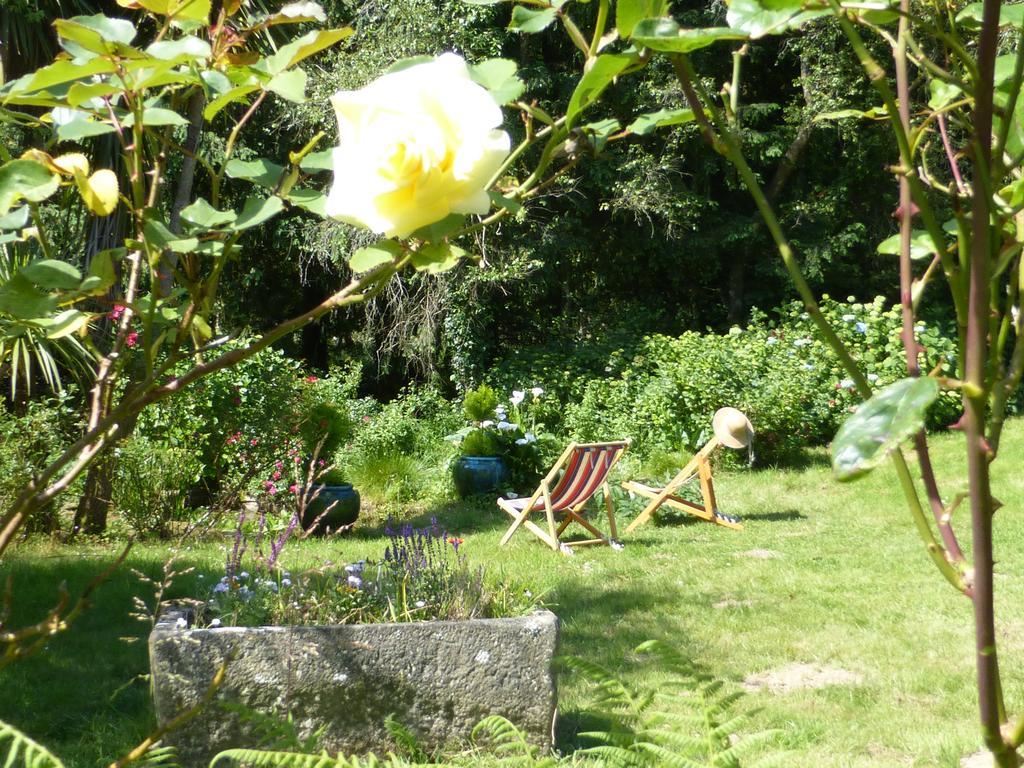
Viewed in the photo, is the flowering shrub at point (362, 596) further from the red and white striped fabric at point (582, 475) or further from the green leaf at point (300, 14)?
the red and white striped fabric at point (582, 475)

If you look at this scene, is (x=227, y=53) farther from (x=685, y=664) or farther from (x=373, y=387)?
(x=373, y=387)

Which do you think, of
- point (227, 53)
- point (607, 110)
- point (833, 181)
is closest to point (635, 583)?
point (227, 53)

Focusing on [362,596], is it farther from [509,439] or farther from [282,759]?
[509,439]

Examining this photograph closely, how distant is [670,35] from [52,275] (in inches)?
16.6

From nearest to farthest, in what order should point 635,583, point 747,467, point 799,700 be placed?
point 799,700
point 635,583
point 747,467

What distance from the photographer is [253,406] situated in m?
7.66

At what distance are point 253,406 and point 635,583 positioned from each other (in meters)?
3.45

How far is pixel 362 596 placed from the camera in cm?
354

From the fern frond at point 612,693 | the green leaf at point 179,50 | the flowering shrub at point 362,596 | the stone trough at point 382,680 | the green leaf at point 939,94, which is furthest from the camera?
the flowering shrub at point 362,596

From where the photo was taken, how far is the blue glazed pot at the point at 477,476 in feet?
28.6

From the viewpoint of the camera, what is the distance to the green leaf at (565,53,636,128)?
495 millimetres

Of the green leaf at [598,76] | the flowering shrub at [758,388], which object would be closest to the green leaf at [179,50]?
the green leaf at [598,76]

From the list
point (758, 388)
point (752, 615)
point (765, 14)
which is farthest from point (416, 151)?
point (758, 388)

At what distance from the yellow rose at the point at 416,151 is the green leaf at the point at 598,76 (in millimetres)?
60
